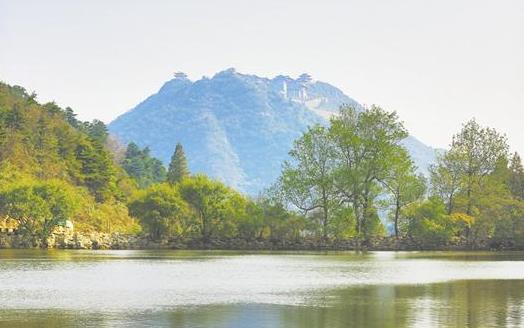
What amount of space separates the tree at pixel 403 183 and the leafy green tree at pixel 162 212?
24.7m

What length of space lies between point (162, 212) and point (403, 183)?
29006 millimetres

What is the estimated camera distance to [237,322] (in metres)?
24.5

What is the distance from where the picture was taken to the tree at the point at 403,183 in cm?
9119

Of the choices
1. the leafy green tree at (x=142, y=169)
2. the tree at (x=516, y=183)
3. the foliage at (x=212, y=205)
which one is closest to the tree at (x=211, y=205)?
the foliage at (x=212, y=205)

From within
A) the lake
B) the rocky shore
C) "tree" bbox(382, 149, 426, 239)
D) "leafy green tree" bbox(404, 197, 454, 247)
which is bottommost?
the lake

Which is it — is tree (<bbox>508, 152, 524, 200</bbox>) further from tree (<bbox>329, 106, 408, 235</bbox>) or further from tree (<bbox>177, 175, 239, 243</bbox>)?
tree (<bbox>177, 175, 239, 243</bbox>)

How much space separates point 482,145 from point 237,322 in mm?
74920

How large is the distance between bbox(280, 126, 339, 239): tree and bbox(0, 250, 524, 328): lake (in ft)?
126

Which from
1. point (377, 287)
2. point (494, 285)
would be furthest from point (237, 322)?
point (494, 285)

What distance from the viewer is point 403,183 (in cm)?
9150

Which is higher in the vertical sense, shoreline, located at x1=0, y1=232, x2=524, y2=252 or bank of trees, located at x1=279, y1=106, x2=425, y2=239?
bank of trees, located at x1=279, y1=106, x2=425, y2=239

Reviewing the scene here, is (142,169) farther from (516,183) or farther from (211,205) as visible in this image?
(516,183)

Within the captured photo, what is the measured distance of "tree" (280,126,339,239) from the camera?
90375 millimetres

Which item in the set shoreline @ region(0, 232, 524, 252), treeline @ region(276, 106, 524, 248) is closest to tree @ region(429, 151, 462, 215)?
treeline @ region(276, 106, 524, 248)
